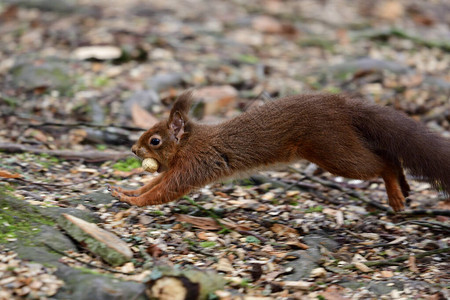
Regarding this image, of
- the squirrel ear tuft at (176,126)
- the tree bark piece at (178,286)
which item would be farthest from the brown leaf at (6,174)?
the tree bark piece at (178,286)

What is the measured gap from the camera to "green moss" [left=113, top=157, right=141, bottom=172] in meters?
5.32

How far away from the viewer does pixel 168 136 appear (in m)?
4.78

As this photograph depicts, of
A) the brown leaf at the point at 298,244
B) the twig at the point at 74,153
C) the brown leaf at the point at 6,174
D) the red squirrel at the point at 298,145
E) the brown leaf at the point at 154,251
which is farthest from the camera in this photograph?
the twig at the point at 74,153

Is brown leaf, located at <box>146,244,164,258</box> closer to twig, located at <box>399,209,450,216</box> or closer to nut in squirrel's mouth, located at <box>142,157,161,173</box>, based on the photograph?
nut in squirrel's mouth, located at <box>142,157,161,173</box>

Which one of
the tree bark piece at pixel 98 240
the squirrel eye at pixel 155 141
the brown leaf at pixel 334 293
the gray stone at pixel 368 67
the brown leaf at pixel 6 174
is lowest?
the brown leaf at pixel 334 293

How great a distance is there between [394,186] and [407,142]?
1.58 ft

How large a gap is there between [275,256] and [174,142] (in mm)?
1328

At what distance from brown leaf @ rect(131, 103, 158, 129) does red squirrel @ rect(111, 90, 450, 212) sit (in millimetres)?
1446

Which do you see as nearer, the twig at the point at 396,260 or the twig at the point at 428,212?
the twig at the point at 396,260

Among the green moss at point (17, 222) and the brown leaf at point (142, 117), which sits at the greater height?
the brown leaf at point (142, 117)

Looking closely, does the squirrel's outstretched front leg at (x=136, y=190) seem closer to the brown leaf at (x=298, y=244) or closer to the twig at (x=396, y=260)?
the brown leaf at (x=298, y=244)

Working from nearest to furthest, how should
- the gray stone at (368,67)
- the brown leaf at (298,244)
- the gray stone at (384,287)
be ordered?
the gray stone at (384,287) < the brown leaf at (298,244) < the gray stone at (368,67)

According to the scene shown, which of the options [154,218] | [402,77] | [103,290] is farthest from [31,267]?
[402,77]

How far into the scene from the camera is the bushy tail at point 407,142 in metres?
4.17
